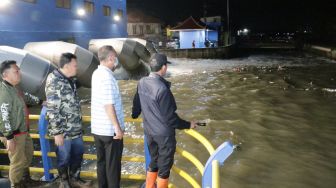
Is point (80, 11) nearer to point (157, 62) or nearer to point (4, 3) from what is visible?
point (4, 3)

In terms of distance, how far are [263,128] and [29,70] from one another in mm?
8280

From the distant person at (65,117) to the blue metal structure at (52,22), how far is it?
12.3 metres

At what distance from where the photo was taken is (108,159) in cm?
405

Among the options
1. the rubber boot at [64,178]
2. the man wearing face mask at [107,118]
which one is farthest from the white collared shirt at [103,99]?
the rubber boot at [64,178]

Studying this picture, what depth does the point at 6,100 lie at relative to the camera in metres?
4.27

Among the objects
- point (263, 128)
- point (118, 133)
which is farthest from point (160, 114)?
point (263, 128)

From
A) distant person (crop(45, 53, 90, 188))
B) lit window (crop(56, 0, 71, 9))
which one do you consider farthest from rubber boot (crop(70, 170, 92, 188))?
lit window (crop(56, 0, 71, 9))

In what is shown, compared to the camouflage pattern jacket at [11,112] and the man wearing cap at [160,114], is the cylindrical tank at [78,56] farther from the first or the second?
the man wearing cap at [160,114]

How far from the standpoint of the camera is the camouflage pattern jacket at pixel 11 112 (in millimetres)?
4238

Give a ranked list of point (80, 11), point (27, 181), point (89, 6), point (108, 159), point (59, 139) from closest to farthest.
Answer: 1. point (108, 159)
2. point (59, 139)
3. point (27, 181)
4. point (80, 11)
5. point (89, 6)

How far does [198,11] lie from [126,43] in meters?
79.7

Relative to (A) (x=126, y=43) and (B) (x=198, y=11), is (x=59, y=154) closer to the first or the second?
(A) (x=126, y=43)

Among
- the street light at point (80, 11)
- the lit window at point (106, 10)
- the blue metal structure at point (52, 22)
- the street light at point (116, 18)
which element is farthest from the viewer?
the street light at point (116, 18)

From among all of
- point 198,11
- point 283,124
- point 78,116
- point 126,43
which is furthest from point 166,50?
point 198,11
